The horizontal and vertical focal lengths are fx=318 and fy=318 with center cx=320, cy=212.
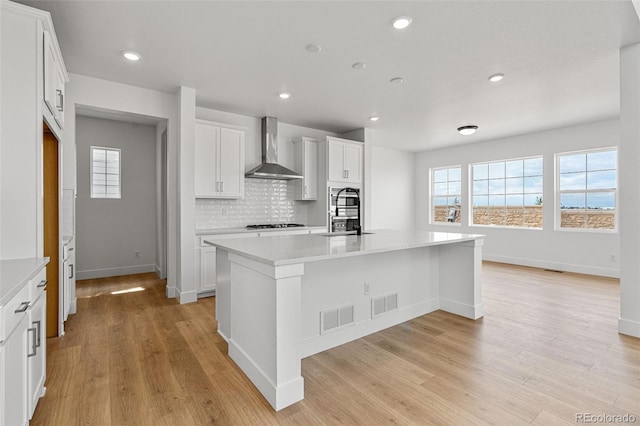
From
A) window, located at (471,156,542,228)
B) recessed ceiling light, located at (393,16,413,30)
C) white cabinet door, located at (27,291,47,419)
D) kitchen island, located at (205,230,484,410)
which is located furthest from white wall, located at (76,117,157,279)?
window, located at (471,156,542,228)

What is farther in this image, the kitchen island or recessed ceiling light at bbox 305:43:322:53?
recessed ceiling light at bbox 305:43:322:53

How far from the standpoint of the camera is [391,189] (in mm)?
8086

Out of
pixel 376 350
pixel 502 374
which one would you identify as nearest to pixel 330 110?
pixel 376 350

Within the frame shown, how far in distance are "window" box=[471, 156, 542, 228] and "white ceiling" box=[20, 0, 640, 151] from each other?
1729mm

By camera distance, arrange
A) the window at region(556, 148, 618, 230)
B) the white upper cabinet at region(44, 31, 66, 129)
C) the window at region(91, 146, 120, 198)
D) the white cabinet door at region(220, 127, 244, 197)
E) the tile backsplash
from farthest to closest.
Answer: the window at region(556, 148, 618, 230) → the window at region(91, 146, 120, 198) → the tile backsplash → the white cabinet door at region(220, 127, 244, 197) → the white upper cabinet at region(44, 31, 66, 129)

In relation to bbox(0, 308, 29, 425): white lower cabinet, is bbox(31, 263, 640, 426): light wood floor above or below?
below

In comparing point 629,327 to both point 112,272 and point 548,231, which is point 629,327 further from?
point 112,272

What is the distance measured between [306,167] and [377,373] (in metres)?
3.80

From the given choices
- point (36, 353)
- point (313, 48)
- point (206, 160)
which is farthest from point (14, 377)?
point (206, 160)

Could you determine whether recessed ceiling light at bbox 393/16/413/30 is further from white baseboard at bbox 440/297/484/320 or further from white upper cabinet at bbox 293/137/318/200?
white upper cabinet at bbox 293/137/318/200

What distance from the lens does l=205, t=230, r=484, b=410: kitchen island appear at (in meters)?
1.90

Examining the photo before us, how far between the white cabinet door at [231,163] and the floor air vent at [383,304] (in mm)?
2713

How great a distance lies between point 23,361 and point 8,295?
0.46 meters

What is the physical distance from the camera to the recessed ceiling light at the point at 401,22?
2.46 m
